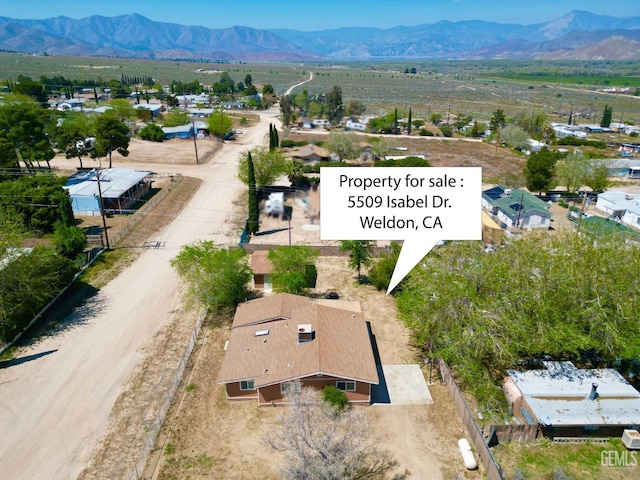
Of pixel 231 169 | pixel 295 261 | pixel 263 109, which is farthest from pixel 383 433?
pixel 263 109

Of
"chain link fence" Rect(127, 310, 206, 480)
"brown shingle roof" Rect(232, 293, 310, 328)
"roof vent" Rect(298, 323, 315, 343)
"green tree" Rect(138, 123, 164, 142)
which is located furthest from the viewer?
"green tree" Rect(138, 123, 164, 142)

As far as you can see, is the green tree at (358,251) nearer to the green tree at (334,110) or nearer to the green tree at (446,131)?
the green tree at (334,110)

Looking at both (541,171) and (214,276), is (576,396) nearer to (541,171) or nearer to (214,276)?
(214,276)

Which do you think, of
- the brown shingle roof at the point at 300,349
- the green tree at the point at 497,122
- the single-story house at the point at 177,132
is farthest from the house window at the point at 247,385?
the green tree at the point at 497,122

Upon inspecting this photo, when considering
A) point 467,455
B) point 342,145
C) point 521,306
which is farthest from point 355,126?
point 467,455

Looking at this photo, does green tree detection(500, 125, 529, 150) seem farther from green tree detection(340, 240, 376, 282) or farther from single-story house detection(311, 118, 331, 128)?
green tree detection(340, 240, 376, 282)

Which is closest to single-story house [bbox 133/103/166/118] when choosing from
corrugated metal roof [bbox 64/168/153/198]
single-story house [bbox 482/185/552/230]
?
corrugated metal roof [bbox 64/168/153/198]
